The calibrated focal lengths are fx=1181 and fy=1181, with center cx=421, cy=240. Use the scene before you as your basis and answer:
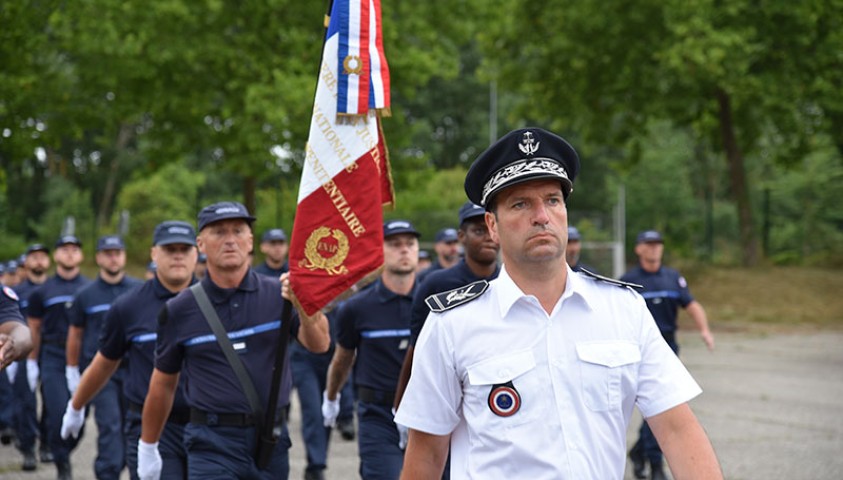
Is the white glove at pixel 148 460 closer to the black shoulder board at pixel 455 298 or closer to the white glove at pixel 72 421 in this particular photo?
the white glove at pixel 72 421

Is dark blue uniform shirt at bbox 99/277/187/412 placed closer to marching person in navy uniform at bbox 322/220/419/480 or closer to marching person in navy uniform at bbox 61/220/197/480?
marching person in navy uniform at bbox 61/220/197/480

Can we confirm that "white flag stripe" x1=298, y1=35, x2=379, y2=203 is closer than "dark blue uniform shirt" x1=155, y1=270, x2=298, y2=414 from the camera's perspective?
Yes

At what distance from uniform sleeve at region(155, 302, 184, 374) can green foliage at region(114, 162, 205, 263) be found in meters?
31.9

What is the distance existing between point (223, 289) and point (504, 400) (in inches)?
134

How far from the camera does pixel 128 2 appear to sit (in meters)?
25.4

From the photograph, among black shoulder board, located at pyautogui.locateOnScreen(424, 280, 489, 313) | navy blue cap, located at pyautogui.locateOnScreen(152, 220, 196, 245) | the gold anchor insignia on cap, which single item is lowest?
black shoulder board, located at pyautogui.locateOnScreen(424, 280, 489, 313)

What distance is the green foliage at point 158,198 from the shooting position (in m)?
38.8

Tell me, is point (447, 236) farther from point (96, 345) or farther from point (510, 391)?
point (510, 391)

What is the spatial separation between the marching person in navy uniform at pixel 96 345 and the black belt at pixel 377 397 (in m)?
2.58

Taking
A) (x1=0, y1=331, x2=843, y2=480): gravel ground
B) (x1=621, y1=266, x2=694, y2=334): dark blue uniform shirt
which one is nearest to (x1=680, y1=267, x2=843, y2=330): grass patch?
(x1=0, y1=331, x2=843, y2=480): gravel ground

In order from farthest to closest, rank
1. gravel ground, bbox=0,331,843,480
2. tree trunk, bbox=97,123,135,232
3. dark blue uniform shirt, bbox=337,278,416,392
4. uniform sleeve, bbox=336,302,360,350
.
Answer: tree trunk, bbox=97,123,135,232 → gravel ground, bbox=0,331,843,480 → uniform sleeve, bbox=336,302,360,350 → dark blue uniform shirt, bbox=337,278,416,392

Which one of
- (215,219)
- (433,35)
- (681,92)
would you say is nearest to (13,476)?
(215,219)

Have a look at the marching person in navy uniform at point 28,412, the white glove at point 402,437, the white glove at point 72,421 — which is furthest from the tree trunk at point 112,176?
the white glove at point 402,437

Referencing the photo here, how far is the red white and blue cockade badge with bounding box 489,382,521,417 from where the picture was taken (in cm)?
336
